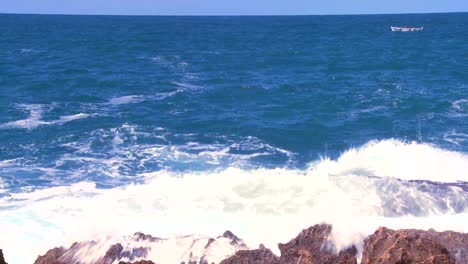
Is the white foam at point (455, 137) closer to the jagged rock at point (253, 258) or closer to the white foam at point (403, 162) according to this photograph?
the white foam at point (403, 162)

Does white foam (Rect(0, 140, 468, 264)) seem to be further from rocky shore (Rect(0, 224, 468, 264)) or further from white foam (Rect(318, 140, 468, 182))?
rocky shore (Rect(0, 224, 468, 264))

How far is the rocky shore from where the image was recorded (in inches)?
374

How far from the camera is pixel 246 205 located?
1778cm

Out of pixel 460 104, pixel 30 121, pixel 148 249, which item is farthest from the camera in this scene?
pixel 460 104

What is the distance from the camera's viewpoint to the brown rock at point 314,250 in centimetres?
1071

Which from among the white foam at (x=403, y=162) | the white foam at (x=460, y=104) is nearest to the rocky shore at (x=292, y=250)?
the white foam at (x=403, y=162)

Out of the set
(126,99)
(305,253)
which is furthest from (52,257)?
(126,99)

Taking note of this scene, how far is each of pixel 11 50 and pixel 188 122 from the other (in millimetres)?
42075

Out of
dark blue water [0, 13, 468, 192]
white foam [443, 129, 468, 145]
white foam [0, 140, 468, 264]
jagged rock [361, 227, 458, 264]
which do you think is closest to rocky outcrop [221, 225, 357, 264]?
white foam [0, 140, 468, 264]

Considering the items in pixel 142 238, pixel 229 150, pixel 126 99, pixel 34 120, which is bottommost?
pixel 142 238

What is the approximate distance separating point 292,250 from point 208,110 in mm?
21556

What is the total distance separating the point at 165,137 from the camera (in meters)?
26.7

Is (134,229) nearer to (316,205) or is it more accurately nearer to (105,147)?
(316,205)

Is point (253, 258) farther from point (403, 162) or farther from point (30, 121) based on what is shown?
point (30, 121)
